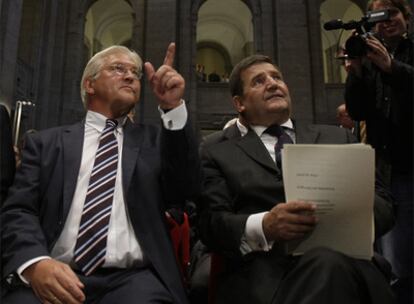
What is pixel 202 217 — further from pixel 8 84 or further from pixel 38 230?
pixel 8 84

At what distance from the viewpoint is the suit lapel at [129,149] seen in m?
2.41

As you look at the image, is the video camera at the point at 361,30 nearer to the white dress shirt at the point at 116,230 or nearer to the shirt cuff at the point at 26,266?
the white dress shirt at the point at 116,230

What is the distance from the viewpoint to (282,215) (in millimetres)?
1938

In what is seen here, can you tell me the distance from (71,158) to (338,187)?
152 centimetres

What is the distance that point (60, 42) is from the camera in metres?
13.8

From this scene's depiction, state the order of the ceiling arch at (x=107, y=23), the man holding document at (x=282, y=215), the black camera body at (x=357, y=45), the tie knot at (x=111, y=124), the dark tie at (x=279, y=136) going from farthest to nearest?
the ceiling arch at (x=107, y=23) < the black camera body at (x=357, y=45) < the tie knot at (x=111, y=124) < the dark tie at (x=279, y=136) < the man holding document at (x=282, y=215)

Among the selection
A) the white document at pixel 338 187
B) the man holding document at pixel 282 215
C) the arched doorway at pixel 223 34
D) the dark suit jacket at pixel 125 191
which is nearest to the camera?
the man holding document at pixel 282 215

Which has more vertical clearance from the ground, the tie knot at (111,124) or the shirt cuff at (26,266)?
the tie knot at (111,124)

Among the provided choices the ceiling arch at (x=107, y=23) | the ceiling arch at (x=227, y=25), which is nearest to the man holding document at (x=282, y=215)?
the ceiling arch at (x=227, y=25)

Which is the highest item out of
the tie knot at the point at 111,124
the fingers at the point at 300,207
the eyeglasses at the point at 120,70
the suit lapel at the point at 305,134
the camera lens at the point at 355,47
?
the camera lens at the point at 355,47

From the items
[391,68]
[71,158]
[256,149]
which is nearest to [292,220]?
[256,149]

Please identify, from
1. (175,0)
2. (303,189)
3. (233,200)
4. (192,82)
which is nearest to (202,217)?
(233,200)

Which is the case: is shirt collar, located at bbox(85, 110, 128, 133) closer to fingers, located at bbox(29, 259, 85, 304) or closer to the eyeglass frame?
the eyeglass frame

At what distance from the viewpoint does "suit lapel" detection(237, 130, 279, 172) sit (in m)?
2.39
